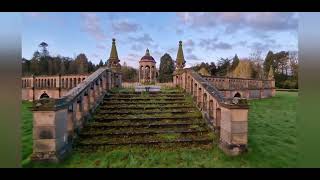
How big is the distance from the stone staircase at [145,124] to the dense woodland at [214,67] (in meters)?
5.09

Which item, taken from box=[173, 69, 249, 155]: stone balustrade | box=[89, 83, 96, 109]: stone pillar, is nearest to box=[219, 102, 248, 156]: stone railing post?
box=[173, 69, 249, 155]: stone balustrade

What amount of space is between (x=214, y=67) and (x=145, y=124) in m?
30.4

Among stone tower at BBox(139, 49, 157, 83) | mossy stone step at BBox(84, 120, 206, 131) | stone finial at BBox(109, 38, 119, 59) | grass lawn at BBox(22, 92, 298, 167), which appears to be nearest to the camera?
grass lawn at BBox(22, 92, 298, 167)

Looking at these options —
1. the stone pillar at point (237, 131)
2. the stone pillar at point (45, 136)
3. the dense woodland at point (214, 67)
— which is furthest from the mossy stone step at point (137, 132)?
the dense woodland at point (214, 67)

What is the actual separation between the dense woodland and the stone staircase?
5091 mm

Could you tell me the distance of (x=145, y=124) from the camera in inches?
281

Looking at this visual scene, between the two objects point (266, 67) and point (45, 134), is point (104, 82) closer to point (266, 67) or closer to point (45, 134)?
point (45, 134)

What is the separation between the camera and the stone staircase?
6.39m

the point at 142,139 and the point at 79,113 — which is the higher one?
the point at 79,113

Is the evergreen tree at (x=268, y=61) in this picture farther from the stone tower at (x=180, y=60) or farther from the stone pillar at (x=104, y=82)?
the stone pillar at (x=104, y=82)

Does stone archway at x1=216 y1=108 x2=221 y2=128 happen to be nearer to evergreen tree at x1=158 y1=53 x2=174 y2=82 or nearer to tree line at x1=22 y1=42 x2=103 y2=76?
tree line at x1=22 y1=42 x2=103 y2=76

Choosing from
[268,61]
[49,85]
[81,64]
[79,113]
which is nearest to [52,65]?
[81,64]
